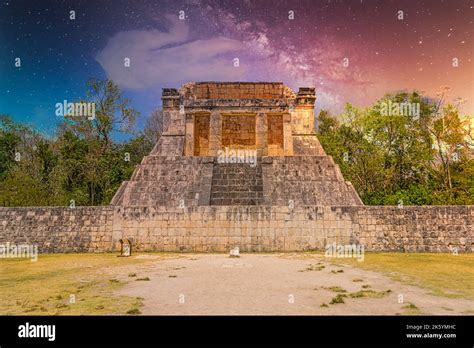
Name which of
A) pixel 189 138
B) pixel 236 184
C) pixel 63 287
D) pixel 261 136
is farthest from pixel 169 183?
pixel 63 287

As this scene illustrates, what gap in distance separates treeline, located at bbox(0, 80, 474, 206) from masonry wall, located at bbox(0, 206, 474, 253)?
5.68 m

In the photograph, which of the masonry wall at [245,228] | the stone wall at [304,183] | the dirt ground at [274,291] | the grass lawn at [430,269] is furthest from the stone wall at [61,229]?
the grass lawn at [430,269]

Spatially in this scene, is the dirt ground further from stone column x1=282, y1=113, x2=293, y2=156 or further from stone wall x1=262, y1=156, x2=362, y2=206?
stone column x1=282, y1=113, x2=293, y2=156

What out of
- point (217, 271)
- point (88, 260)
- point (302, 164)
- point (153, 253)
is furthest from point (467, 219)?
point (88, 260)

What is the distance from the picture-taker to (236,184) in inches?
667

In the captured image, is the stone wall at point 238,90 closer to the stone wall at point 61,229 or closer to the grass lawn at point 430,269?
the stone wall at point 61,229

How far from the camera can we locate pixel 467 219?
12.3 metres

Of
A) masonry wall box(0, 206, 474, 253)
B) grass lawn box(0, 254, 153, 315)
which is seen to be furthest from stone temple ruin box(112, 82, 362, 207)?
grass lawn box(0, 254, 153, 315)

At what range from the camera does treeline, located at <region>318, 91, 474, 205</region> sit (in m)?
20.5

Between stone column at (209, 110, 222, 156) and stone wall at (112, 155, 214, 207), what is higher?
stone column at (209, 110, 222, 156)

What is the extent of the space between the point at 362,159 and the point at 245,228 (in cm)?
1563

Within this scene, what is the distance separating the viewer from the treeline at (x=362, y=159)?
20312 millimetres

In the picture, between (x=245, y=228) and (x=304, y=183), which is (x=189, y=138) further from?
(x=245, y=228)
